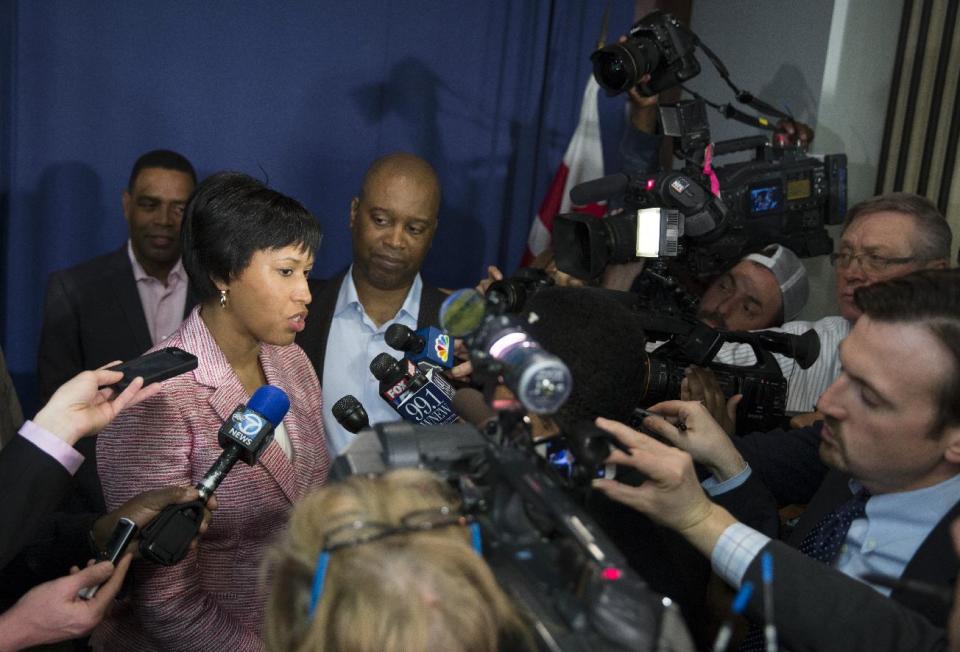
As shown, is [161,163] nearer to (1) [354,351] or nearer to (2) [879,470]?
(1) [354,351]

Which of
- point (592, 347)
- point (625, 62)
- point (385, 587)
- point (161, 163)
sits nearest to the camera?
point (385, 587)

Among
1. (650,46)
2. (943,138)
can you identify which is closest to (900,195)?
(650,46)

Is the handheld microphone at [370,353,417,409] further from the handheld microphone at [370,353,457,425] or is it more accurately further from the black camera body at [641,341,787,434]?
the black camera body at [641,341,787,434]

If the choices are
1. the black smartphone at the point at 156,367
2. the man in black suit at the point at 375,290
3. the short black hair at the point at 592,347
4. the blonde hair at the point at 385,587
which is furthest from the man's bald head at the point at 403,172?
the blonde hair at the point at 385,587

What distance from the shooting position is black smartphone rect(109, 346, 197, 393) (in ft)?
4.05

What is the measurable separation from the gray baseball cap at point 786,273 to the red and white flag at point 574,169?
0.93 m

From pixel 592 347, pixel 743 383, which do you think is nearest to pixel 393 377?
pixel 592 347

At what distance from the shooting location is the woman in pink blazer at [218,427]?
1351 millimetres

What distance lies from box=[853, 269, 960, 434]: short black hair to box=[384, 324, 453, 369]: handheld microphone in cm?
75

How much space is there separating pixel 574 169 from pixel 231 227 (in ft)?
6.47

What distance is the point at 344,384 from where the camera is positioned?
224 cm

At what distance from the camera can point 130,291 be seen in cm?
255

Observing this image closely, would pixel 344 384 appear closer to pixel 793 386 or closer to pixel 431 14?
pixel 793 386

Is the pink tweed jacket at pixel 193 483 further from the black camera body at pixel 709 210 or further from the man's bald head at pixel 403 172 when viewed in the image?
the man's bald head at pixel 403 172
